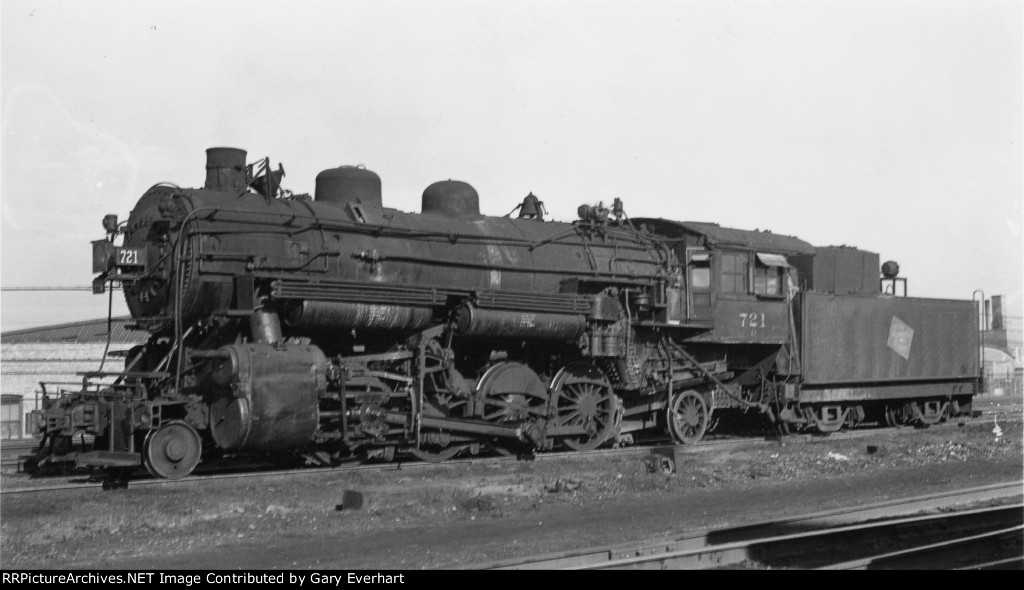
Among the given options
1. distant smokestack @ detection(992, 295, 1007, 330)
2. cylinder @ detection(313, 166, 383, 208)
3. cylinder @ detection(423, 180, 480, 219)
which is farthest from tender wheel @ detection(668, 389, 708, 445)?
distant smokestack @ detection(992, 295, 1007, 330)

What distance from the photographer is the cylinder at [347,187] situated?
13297 mm

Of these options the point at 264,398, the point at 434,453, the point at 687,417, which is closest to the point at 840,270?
the point at 687,417

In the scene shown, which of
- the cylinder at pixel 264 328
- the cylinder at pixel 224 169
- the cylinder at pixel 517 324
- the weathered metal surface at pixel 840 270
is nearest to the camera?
the cylinder at pixel 264 328

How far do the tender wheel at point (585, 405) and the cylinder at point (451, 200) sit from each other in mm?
2707

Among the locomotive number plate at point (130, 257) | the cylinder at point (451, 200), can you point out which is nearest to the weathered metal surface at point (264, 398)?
the locomotive number plate at point (130, 257)

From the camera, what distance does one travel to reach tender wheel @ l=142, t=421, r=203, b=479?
10586mm

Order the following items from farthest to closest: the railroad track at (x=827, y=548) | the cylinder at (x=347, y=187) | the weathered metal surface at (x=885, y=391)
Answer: the weathered metal surface at (x=885, y=391)
the cylinder at (x=347, y=187)
the railroad track at (x=827, y=548)

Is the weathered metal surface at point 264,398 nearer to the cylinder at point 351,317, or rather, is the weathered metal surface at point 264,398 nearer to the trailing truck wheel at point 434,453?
the cylinder at point 351,317

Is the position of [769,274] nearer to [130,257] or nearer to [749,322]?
[749,322]

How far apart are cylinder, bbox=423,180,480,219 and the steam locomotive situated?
0.03 metres

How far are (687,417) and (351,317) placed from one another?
22.4ft

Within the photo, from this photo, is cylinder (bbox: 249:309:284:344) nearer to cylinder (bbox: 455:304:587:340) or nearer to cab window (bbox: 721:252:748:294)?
cylinder (bbox: 455:304:587:340)

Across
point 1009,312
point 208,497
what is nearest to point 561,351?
point 208,497

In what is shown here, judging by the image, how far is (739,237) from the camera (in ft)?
56.2
